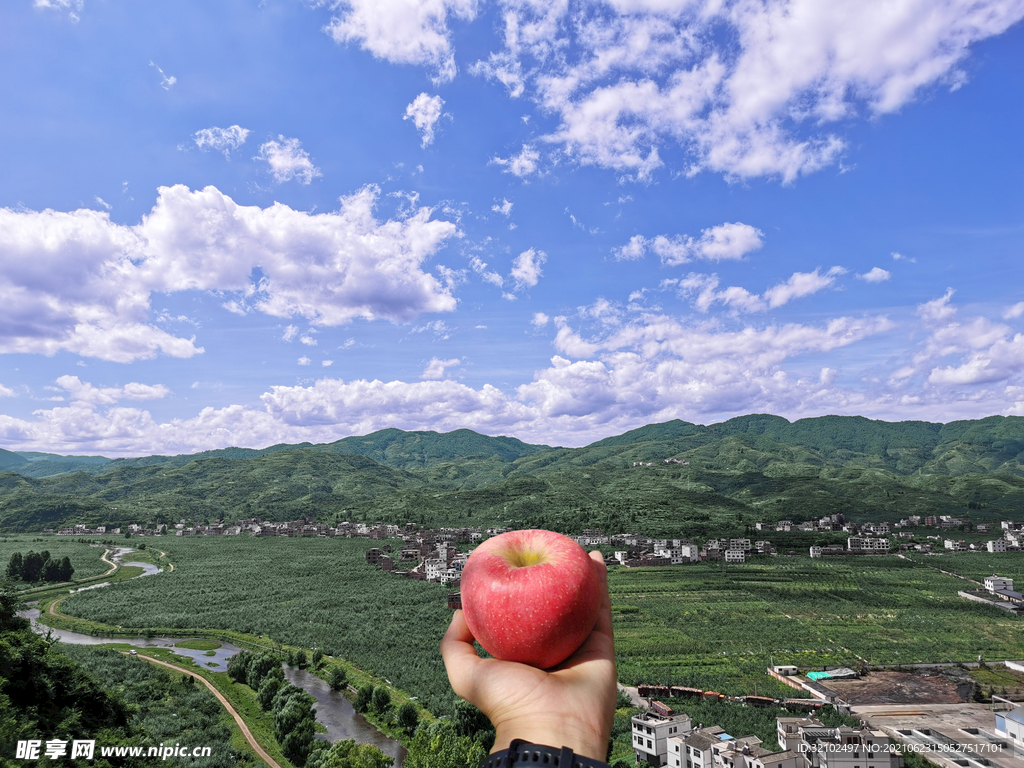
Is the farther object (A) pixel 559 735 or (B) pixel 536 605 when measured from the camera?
(B) pixel 536 605

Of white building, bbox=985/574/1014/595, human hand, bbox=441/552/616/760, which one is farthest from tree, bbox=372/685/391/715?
white building, bbox=985/574/1014/595

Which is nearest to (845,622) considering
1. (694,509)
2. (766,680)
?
(766,680)

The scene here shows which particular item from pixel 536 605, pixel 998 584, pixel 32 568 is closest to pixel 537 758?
pixel 536 605

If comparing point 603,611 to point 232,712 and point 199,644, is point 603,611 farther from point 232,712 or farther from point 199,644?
point 199,644

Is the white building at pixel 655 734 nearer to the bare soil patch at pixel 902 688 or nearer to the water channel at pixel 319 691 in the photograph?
the water channel at pixel 319 691

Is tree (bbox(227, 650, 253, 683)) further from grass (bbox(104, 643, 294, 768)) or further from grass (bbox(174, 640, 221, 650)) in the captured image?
grass (bbox(174, 640, 221, 650))
